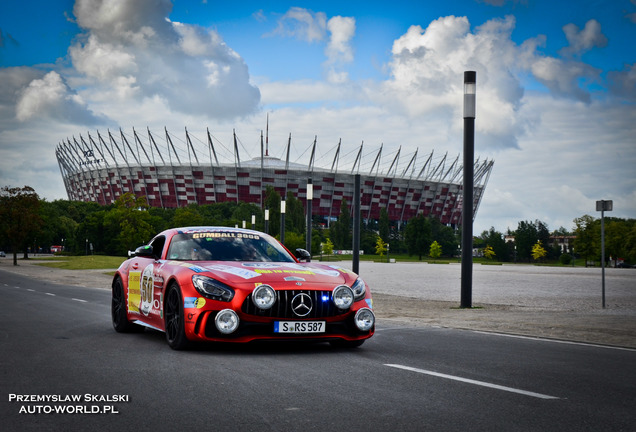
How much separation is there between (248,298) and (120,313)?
328 centimetres

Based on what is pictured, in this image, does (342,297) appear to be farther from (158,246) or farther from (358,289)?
(158,246)

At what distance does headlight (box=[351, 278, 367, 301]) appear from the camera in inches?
309

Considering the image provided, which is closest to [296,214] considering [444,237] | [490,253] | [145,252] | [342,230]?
[342,230]

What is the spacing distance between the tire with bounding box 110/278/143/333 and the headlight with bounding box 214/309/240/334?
2.80m

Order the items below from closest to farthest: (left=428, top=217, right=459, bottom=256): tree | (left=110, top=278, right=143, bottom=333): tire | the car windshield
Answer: the car windshield, (left=110, top=278, right=143, bottom=333): tire, (left=428, top=217, right=459, bottom=256): tree

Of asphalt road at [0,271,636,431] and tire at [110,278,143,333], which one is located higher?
tire at [110,278,143,333]

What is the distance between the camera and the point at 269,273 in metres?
7.68

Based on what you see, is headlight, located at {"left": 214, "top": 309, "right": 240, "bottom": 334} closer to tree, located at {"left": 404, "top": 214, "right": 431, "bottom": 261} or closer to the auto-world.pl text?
the auto-world.pl text

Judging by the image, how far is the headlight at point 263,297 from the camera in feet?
24.0

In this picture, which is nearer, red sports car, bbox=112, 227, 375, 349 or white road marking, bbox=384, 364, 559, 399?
white road marking, bbox=384, 364, 559, 399

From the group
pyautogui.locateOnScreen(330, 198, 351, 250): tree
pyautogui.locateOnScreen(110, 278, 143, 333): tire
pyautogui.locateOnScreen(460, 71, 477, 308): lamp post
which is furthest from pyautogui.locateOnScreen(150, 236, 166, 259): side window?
pyautogui.locateOnScreen(330, 198, 351, 250): tree

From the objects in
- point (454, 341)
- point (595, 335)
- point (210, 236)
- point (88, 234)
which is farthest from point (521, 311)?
point (88, 234)

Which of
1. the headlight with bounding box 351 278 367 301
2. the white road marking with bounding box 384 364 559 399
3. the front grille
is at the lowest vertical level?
the white road marking with bounding box 384 364 559 399

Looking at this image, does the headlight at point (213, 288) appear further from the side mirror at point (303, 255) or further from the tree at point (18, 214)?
the tree at point (18, 214)
